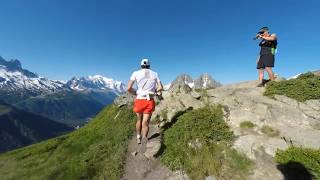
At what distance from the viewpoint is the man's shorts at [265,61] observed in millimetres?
20484

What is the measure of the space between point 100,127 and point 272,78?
13.8 meters

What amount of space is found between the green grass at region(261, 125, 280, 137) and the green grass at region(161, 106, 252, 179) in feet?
5.99

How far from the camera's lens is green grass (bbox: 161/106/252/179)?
43.6 feet

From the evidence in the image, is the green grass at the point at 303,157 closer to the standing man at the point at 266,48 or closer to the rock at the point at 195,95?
the rock at the point at 195,95

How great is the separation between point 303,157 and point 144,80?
8387mm

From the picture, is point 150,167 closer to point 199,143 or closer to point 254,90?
point 199,143

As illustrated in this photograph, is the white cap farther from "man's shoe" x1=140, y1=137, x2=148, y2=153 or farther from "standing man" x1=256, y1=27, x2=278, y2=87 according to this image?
"standing man" x1=256, y1=27, x2=278, y2=87

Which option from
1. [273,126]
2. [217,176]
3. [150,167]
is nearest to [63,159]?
[150,167]

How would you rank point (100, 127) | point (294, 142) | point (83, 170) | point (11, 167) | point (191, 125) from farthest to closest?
point (100, 127)
point (11, 167)
point (191, 125)
point (83, 170)
point (294, 142)

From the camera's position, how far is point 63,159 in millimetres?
17766

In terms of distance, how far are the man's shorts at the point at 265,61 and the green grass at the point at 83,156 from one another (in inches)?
413

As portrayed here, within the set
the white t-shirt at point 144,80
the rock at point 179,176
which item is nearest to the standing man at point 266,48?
the white t-shirt at point 144,80

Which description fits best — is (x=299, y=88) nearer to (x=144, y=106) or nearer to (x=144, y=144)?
(x=144, y=144)

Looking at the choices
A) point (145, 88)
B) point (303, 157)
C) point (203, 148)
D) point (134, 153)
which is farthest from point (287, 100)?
point (134, 153)
